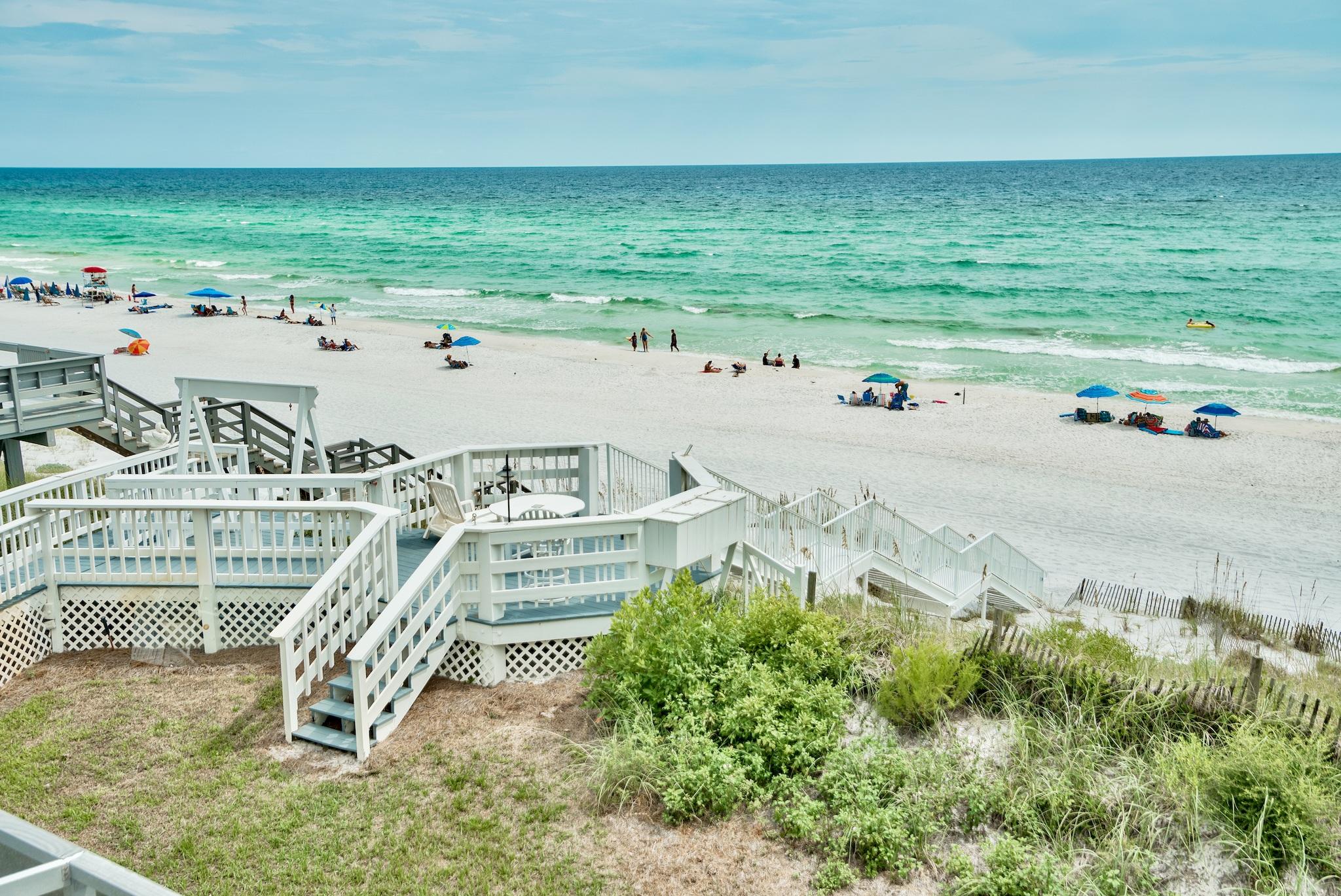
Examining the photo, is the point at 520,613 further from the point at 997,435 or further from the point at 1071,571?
the point at 997,435

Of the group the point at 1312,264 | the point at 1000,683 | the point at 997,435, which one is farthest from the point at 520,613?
the point at 1312,264

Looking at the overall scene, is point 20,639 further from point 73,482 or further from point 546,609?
point 546,609

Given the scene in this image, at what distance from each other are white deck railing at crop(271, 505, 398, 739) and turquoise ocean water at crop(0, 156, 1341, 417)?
33.3 meters

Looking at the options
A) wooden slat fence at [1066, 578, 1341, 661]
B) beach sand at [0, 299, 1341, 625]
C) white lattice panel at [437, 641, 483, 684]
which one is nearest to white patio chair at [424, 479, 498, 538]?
white lattice panel at [437, 641, 483, 684]

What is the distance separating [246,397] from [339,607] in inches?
206

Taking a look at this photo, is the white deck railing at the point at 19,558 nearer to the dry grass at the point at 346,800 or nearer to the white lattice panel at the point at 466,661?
the dry grass at the point at 346,800

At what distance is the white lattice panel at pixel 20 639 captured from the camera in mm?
9547

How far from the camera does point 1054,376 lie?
39938 mm

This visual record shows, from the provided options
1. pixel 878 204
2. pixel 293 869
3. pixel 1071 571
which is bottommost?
pixel 1071 571

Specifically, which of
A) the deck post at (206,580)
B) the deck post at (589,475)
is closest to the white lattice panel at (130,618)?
the deck post at (206,580)

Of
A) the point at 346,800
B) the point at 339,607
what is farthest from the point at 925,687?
the point at 339,607

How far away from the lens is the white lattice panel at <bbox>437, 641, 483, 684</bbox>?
9.33m

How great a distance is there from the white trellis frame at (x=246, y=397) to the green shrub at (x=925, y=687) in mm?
7542

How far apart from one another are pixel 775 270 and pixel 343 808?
67605 mm
